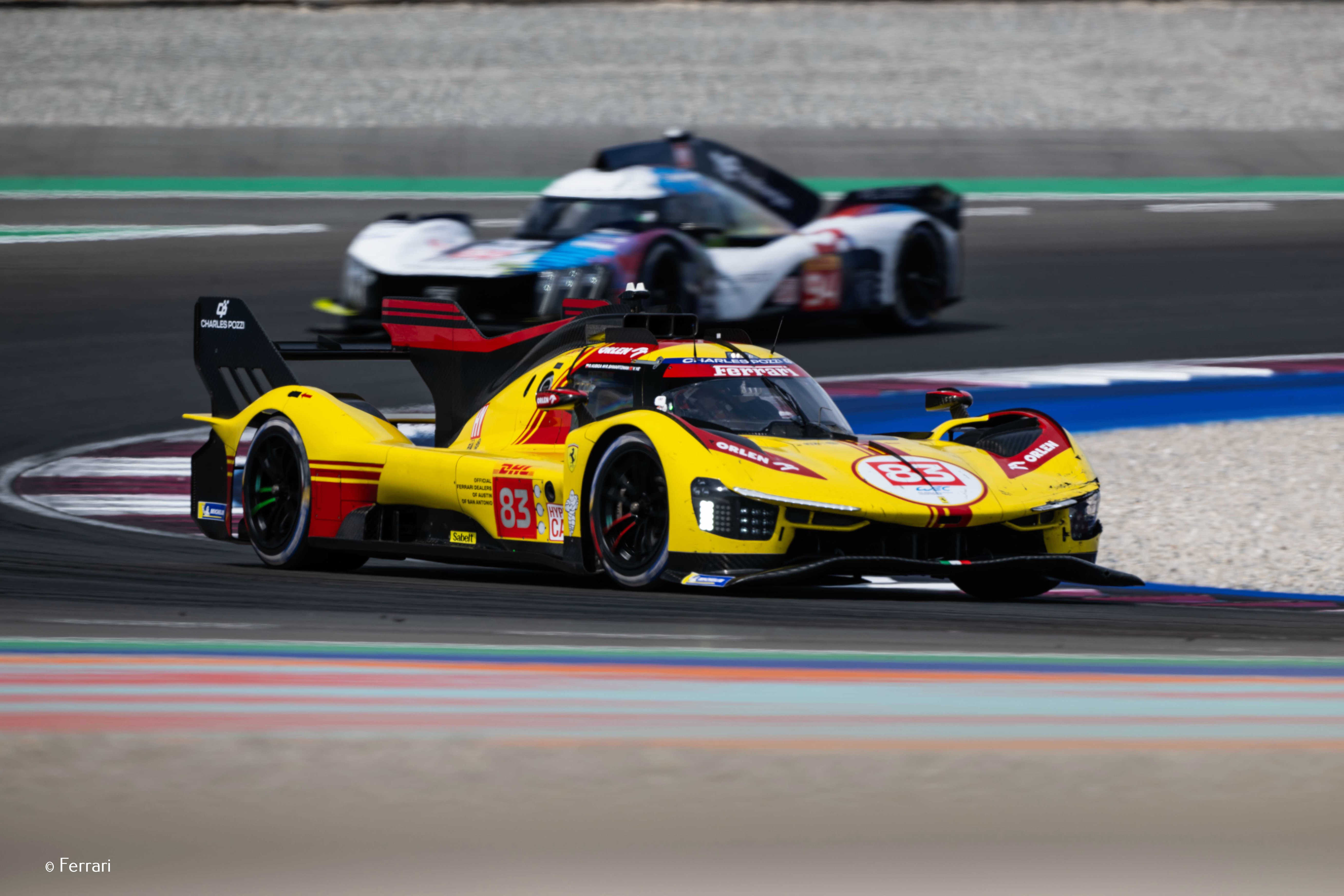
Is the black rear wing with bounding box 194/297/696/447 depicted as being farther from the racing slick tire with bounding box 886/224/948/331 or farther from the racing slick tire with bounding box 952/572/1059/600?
the racing slick tire with bounding box 886/224/948/331

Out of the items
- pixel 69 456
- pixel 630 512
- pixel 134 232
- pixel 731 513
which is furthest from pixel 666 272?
pixel 134 232

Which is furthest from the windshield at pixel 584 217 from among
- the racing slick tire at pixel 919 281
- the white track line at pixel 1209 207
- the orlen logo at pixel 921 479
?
the white track line at pixel 1209 207

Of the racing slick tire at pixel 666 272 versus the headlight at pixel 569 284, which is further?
the racing slick tire at pixel 666 272

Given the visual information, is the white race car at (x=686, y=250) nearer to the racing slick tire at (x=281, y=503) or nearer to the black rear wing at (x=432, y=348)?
the black rear wing at (x=432, y=348)

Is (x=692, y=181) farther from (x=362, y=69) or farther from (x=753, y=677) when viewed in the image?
(x=362, y=69)

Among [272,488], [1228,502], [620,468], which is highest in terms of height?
[620,468]

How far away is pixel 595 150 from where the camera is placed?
26.8m

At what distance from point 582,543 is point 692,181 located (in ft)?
27.9

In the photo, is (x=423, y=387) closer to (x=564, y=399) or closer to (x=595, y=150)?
(x=564, y=399)

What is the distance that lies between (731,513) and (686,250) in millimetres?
7837

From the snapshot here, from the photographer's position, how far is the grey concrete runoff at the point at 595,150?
25.5 metres

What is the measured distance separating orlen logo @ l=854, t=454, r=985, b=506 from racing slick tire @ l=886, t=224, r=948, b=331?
899 cm

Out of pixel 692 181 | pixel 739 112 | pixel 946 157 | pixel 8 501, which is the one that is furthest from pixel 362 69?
pixel 8 501

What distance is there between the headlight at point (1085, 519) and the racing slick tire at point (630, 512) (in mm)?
1712
